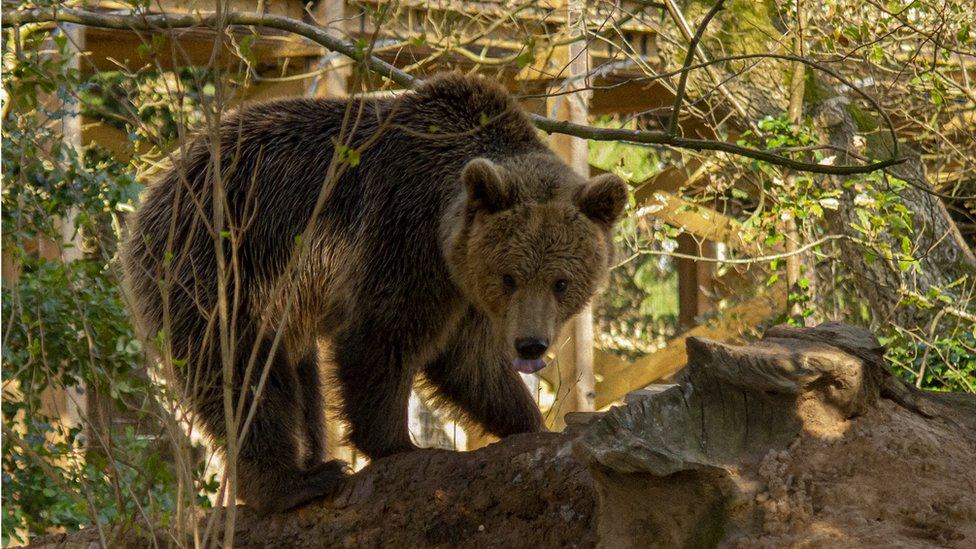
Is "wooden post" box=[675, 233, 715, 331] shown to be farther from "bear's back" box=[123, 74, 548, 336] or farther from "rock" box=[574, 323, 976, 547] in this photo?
"rock" box=[574, 323, 976, 547]

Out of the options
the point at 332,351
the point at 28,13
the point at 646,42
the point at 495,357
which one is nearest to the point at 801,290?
the point at 646,42

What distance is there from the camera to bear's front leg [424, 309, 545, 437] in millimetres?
5289

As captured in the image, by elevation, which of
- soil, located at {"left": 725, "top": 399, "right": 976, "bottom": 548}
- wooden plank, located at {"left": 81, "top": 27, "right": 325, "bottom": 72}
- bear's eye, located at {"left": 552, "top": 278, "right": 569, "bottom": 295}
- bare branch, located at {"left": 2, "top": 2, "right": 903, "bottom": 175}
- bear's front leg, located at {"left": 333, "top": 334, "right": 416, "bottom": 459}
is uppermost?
wooden plank, located at {"left": 81, "top": 27, "right": 325, "bottom": 72}

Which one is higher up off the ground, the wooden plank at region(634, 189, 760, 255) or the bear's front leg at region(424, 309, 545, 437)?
the wooden plank at region(634, 189, 760, 255)

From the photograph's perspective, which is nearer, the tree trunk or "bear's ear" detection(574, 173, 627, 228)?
"bear's ear" detection(574, 173, 627, 228)

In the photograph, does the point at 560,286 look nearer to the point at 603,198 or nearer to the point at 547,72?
the point at 603,198

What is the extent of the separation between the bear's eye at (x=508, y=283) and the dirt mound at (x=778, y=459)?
32.6 inches

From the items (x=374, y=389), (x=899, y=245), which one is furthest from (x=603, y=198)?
(x=899, y=245)

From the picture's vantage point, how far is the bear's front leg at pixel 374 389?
4.72 meters

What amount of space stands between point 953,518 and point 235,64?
235 inches

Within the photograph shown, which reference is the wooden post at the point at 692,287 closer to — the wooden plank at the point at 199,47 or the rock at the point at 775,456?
the wooden plank at the point at 199,47

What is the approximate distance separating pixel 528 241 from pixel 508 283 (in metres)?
0.18

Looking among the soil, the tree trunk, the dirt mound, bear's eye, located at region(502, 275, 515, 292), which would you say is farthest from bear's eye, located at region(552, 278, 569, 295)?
the tree trunk

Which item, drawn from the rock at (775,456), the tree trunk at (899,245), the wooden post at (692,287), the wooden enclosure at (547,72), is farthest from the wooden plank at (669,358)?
the rock at (775,456)
